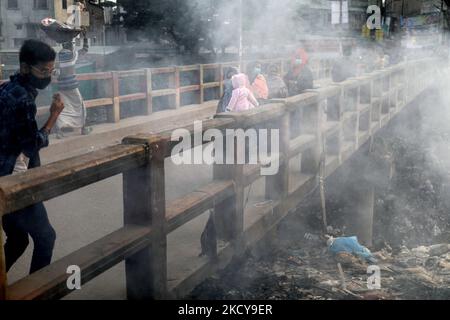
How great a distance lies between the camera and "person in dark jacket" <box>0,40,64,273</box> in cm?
273

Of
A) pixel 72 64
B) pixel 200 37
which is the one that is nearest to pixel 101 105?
pixel 72 64

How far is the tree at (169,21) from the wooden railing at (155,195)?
12657 mm

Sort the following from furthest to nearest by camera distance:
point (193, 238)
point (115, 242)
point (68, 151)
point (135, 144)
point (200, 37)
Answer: point (200, 37) → point (68, 151) → point (193, 238) → point (135, 144) → point (115, 242)

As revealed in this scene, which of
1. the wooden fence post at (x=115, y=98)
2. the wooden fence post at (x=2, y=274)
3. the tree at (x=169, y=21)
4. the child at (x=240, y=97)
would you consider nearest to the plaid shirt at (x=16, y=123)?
the wooden fence post at (x=2, y=274)

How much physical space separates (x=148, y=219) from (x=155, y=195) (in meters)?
0.11

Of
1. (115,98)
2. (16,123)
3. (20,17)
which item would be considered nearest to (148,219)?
(16,123)

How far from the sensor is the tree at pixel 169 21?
63.3 feet

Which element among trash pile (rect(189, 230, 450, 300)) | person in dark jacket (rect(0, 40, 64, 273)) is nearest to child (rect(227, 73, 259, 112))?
trash pile (rect(189, 230, 450, 300))

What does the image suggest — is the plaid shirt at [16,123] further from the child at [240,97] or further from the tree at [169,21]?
Answer: the tree at [169,21]

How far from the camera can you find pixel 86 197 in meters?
5.32

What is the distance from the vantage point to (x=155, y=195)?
2613mm

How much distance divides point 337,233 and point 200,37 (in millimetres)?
15409

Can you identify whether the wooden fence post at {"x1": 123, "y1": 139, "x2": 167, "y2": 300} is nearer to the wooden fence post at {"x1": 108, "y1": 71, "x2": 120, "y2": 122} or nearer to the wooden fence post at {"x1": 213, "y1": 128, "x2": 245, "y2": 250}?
the wooden fence post at {"x1": 213, "y1": 128, "x2": 245, "y2": 250}
